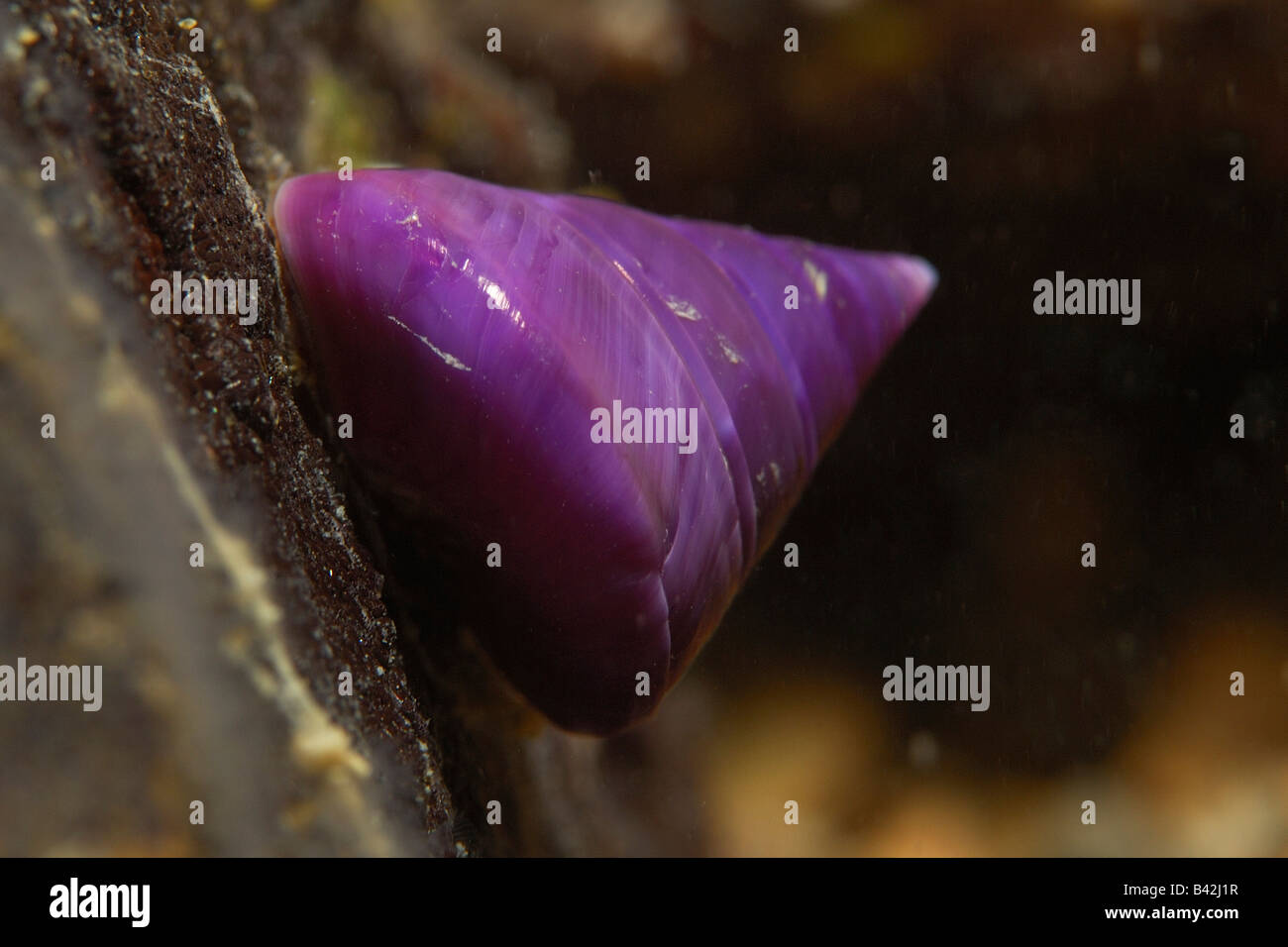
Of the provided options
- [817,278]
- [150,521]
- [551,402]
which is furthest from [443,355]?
[817,278]

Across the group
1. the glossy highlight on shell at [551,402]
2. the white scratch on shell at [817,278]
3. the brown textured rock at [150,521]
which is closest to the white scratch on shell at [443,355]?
the glossy highlight on shell at [551,402]

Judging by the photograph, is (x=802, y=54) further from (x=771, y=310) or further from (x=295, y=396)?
(x=295, y=396)

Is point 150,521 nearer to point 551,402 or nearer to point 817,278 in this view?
point 551,402

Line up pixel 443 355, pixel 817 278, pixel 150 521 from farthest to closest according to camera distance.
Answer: pixel 817 278 → pixel 443 355 → pixel 150 521

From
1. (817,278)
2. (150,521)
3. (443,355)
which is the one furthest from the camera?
(817,278)

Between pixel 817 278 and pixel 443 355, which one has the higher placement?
pixel 817 278

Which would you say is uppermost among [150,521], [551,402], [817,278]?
[817,278]

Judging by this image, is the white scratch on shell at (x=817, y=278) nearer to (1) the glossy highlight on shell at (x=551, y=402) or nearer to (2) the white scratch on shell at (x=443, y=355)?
(1) the glossy highlight on shell at (x=551, y=402)
